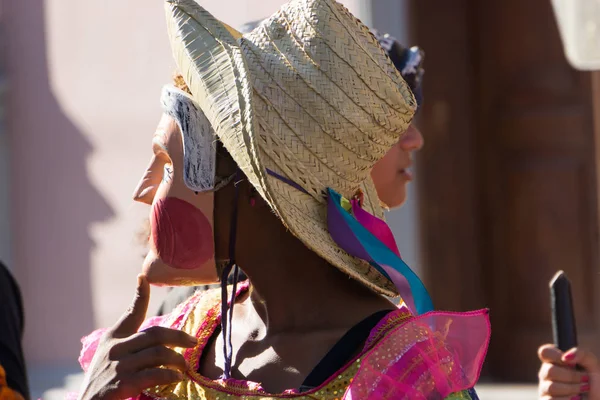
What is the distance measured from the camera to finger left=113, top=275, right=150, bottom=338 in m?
2.19

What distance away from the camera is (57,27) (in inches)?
230

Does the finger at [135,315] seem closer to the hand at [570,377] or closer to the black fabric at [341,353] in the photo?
the black fabric at [341,353]

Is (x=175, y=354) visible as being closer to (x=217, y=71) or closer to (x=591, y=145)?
(x=217, y=71)

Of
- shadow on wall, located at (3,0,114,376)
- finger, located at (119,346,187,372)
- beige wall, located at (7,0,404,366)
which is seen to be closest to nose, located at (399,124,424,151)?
finger, located at (119,346,187,372)

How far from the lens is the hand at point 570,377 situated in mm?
2398

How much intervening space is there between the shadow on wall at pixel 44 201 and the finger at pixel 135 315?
11.7 ft

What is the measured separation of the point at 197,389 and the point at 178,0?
0.76 metres

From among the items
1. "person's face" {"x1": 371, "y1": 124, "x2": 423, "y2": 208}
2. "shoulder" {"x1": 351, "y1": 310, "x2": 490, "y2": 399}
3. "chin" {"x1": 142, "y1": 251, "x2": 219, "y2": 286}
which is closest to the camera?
"shoulder" {"x1": 351, "y1": 310, "x2": 490, "y2": 399}

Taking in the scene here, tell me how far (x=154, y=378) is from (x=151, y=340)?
8 cm

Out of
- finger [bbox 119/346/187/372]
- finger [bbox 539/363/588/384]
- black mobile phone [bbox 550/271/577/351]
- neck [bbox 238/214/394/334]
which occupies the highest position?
neck [bbox 238/214/394/334]

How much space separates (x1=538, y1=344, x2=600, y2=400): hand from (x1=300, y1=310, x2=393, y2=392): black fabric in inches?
22.8

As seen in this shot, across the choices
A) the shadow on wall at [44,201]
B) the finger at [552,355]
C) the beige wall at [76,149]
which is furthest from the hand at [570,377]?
the shadow on wall at [44,201]

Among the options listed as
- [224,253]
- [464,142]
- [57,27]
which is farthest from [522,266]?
[224,253]

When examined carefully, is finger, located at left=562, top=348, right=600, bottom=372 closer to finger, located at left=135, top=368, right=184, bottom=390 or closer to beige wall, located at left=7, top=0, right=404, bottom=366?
finger, located at left=135, top=368, right=184, bottom=390
